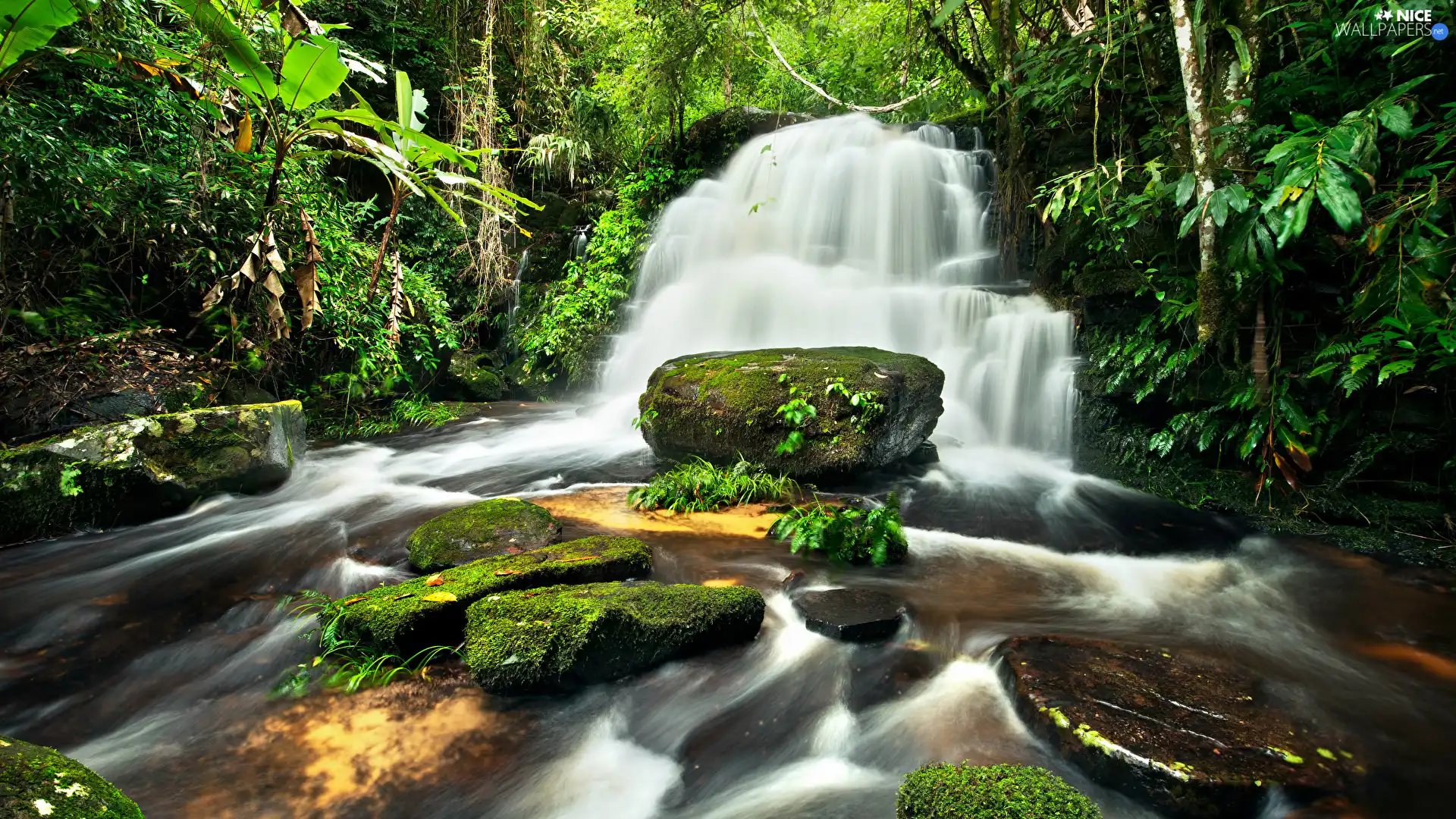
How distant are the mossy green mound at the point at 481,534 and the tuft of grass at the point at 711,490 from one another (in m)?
1.00

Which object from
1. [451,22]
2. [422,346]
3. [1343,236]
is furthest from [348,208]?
[1343,236]

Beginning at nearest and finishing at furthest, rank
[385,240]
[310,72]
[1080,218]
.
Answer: [310,72], [385,240], [1080,218]

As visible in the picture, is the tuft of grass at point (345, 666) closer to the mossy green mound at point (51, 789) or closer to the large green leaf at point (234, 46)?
the mossy green mound at point (51, 789)

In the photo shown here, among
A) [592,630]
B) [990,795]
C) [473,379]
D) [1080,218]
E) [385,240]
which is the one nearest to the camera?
[990,795]

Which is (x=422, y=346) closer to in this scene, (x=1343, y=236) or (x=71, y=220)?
(x=71, y=220)

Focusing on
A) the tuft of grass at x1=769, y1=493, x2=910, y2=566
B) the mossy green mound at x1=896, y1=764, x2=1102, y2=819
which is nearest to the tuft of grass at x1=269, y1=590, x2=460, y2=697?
the mossy green mound at x1=896, y1=764, x2=1102, y2=819

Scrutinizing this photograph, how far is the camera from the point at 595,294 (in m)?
10.5

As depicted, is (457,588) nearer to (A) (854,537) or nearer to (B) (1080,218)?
(A) (854,537)

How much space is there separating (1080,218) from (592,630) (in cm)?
599

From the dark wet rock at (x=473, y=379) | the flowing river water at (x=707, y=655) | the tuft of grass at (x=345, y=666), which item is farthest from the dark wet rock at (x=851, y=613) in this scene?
the dark wet rock at (x=473, y=379)

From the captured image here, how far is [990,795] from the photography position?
167 cm

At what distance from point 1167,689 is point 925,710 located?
88 centimetres

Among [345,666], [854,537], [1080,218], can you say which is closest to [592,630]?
[345,666]

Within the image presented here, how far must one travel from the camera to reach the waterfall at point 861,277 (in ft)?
21.7
